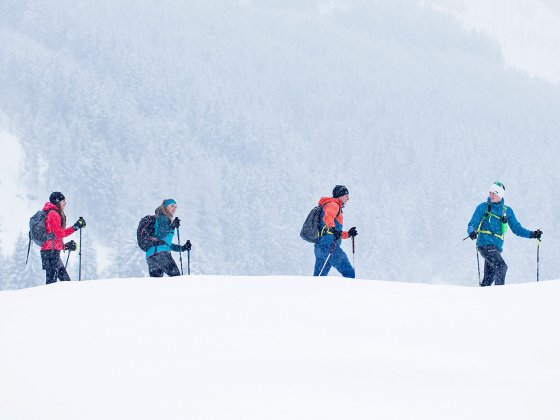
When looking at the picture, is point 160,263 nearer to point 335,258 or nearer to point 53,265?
point 53,265

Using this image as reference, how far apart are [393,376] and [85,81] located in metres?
188

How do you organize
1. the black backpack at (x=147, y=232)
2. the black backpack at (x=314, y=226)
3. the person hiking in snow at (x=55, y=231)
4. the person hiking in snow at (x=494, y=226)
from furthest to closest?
the person hiking in snow at (x=55, y=231) → the black backpack at (x=147, y=232) → the person hiking in snow at (x=494, y=226) → the black backpack at (x=314, y=226)

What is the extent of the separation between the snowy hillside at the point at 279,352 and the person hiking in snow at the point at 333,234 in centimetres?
141

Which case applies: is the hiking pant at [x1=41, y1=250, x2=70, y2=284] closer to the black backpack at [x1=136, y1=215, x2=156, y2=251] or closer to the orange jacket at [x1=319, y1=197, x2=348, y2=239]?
the black backpack at [x1=136, y1=215, x2=156, y2=251]

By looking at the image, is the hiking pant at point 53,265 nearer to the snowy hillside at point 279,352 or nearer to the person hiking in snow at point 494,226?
the snowy hillside at point 279,352

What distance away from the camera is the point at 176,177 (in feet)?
552

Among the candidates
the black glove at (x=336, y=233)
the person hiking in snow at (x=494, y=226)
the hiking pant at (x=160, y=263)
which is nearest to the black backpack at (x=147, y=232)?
the hiking pant at (x=160, y=263)

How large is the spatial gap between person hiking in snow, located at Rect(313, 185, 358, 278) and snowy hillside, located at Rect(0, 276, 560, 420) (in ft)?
4.62

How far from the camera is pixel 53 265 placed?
11172 mm

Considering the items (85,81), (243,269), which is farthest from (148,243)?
(85,81)

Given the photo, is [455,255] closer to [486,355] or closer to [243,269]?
[243,269]

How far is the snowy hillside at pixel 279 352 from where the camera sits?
5.19m

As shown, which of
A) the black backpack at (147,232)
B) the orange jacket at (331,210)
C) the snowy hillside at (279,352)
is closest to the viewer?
the snowy hillside at (279,352)

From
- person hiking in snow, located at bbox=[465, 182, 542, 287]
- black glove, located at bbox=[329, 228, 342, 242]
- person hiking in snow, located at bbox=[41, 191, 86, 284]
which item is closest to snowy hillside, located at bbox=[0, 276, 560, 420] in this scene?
black glove, located at bbox=[329, 228, 342, 242]
